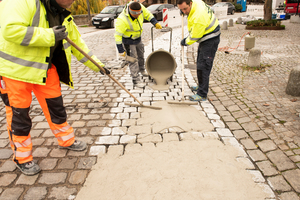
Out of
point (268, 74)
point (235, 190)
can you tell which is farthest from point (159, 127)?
point (268, 74)

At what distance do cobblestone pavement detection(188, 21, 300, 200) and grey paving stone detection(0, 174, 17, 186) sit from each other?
294 cm

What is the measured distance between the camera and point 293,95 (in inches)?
177

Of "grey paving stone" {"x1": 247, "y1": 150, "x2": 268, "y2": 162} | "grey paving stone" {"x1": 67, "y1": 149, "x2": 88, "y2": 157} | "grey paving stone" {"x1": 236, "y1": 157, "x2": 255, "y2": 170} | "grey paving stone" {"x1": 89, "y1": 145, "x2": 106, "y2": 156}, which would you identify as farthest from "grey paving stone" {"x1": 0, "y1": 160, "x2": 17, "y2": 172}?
"grey paving stone" {"x1": 247, "y1": 150, "x2": 268, "y2": 162}

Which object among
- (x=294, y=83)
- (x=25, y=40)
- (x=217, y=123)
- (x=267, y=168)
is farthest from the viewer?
(x=294, y=83)

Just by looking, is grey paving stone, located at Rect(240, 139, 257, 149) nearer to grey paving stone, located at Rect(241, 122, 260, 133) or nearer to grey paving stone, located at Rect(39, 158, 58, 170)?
grey paving stone, located at Rect(241, 122, 260, 133)

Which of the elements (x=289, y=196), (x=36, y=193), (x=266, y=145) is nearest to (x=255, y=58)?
(x=266, y=145)

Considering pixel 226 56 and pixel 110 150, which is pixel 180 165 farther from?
pixel 226 56

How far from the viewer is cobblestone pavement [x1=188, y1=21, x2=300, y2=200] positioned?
2649mm

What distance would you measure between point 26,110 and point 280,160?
311 cm

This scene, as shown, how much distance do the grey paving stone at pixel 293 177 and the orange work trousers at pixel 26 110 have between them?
8.88 ft

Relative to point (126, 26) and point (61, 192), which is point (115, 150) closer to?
point (61, 192)

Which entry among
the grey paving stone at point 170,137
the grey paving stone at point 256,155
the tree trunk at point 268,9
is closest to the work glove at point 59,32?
the grey paving stone at point 170,137

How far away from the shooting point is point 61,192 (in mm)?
2393

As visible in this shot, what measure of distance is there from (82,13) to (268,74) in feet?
65.2
